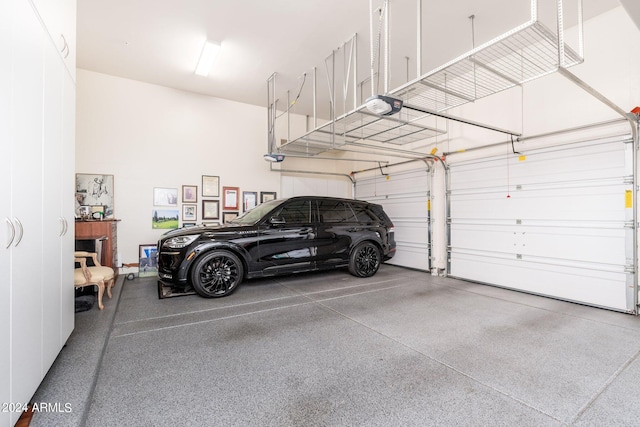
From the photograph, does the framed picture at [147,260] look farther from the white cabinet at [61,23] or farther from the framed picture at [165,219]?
the white cabinet at [61,23]

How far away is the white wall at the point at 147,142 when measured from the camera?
5.06 meters

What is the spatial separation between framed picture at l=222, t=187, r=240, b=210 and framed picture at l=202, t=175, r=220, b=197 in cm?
15

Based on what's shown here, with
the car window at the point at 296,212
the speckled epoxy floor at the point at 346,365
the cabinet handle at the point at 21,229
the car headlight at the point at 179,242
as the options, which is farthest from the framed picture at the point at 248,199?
the cabinet handle at the point at 21,229

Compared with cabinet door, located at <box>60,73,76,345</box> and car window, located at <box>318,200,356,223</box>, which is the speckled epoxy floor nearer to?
cabinet door, located at <box>60,73,76,345</box>

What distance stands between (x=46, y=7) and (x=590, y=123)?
18.7 feet

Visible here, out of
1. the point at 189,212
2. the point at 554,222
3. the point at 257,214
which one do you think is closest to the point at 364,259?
the point at 257,214

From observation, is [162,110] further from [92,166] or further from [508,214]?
[508,214]

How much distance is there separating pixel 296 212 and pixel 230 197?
2.15m

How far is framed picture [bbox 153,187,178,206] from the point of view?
18.2ft

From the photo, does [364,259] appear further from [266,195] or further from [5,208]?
[5,208]

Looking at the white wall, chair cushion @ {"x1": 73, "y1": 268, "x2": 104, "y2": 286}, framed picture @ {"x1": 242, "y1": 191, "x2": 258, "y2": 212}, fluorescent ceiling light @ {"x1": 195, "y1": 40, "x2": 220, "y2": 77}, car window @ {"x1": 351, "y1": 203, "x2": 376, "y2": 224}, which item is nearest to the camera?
chair cushion @ {"x1": 73, "y1": 268, "x2": 104, "y2": 286}

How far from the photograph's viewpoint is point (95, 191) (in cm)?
504

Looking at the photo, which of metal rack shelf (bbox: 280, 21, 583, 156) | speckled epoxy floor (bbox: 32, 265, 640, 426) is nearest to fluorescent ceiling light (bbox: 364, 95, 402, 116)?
metal rack shelf (bbox: 280, 21, 583, 156)

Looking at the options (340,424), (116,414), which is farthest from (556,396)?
(116,414)
